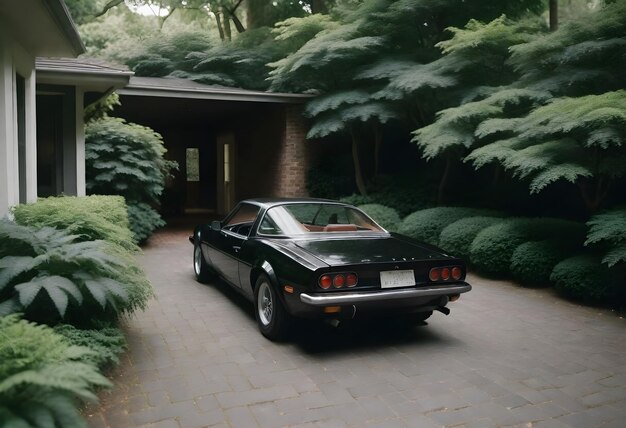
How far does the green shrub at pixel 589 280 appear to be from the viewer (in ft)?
19.2

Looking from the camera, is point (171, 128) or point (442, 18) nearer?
point (442, 18)

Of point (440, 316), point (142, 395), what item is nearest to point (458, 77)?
point (440, 316)

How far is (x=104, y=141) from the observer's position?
1006cm

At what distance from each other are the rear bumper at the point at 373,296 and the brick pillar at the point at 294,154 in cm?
903

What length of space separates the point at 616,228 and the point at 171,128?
57.6 feet

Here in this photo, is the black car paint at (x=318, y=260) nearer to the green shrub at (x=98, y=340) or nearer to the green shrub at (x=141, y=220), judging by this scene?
the green shrub at (x=98, y=340)

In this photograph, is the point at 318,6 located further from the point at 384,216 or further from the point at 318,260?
the point at 318,260

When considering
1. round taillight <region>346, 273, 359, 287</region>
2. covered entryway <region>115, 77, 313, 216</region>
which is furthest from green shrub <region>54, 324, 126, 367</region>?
covered entryway <region>115, 77, 313, 216</region>

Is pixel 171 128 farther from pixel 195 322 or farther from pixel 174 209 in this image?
pixel 195 322

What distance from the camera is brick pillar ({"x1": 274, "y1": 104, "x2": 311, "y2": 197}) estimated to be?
43.1 ft

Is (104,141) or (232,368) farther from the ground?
(104,141)

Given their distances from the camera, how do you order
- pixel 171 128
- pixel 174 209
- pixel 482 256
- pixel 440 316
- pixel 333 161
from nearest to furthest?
pixel 440 316, pixel 482 256, pixel 333 161, pixel 174 209, pixel 171 128

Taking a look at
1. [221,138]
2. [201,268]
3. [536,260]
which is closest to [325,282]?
[201,268]

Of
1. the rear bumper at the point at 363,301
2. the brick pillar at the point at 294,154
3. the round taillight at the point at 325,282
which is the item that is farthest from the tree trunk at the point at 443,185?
the round taillight at the point at 325,282
